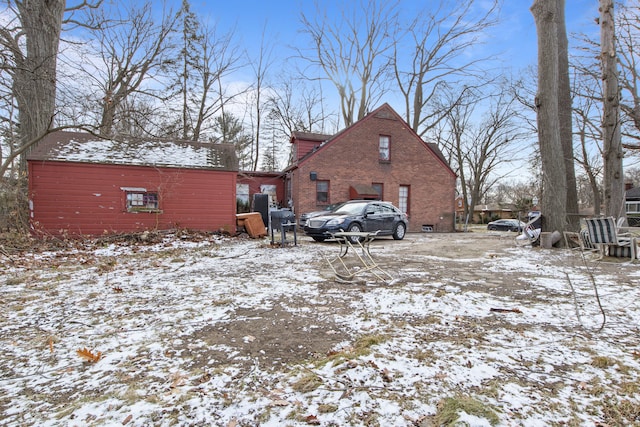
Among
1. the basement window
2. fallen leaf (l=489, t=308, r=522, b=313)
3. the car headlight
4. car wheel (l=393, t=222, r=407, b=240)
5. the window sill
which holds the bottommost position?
fallen leaf (l=489, t=308, r=522, b=313)

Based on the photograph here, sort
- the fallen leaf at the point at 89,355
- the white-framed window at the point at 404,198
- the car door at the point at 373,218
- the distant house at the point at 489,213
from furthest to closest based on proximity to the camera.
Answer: the distant house at the point at 489,213 < the white-framed window at the point at 404,198 < the car door at the point at 373,218 < the fallen leaf at the point at 89,355

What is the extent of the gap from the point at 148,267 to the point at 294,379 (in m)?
5.49

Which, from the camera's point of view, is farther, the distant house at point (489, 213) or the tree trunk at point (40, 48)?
the distant house at point (489, 213)

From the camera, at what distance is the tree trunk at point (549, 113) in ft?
30.5

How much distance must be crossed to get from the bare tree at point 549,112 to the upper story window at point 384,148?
381 inches

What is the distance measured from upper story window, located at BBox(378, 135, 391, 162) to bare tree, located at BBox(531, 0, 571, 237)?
9670 mm

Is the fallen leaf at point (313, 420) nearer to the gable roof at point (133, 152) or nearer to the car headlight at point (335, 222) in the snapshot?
the car headlight at point (335, 222)

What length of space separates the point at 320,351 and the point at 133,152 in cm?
1361

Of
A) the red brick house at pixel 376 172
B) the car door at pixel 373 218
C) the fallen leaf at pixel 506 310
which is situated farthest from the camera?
the red brick house at pixel 376 172

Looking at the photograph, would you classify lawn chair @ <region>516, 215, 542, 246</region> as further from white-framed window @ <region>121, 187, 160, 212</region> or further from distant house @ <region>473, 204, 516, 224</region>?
distant house @ <region>473, 204, 516, 224</region>

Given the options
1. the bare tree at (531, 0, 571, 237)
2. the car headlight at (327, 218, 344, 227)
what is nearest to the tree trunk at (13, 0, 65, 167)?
the car headlight at (327, 218, 344, 227)

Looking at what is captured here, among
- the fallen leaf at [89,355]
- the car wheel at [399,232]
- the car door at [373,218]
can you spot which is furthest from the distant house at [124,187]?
the fallen leaf at [89,355]

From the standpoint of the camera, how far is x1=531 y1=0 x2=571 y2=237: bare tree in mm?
9273

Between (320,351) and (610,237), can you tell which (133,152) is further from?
(610,237)
